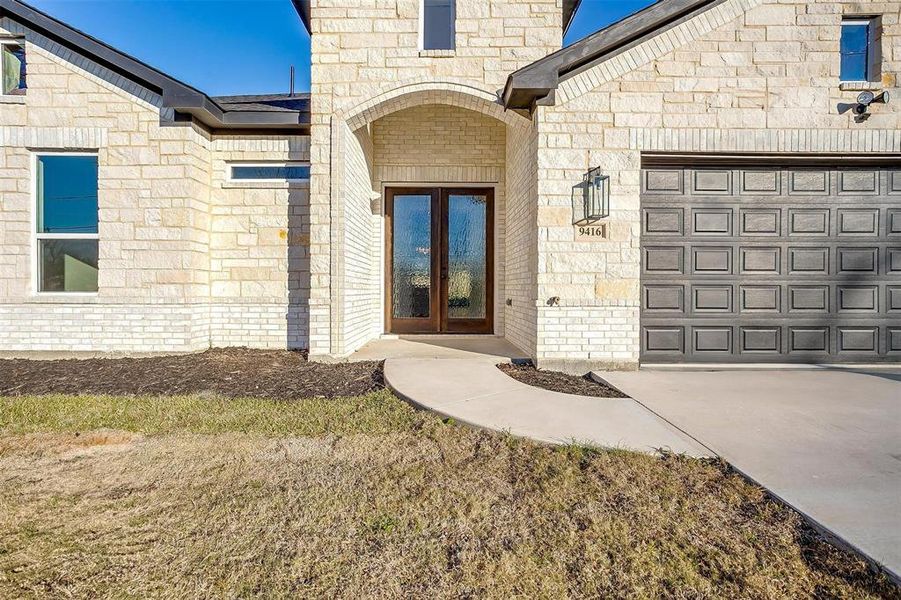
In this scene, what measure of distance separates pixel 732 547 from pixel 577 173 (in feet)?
14.3

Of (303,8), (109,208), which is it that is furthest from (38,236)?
(303,8)

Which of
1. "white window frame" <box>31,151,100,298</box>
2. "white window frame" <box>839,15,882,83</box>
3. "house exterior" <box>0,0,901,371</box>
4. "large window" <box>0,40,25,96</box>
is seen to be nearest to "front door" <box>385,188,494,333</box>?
"house exterior" <box>0,0,901,371</box>

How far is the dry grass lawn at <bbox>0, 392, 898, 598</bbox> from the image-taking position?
1.73m

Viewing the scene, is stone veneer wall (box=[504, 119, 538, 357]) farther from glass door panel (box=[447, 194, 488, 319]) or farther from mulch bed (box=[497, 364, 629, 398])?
glass door panel (box=[447, 194, 488, 319])

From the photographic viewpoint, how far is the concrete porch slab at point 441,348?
6.04m

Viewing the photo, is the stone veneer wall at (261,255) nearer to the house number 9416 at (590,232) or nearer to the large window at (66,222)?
the large window at (66,222)

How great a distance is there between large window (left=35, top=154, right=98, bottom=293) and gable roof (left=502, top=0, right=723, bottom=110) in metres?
6.31

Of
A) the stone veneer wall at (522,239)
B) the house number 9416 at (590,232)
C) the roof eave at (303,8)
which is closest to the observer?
the house number 9416 at (590,232)

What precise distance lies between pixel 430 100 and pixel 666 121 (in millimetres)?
3162

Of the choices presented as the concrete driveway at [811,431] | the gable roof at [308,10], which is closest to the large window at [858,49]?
the concrete driveway at [811,431]

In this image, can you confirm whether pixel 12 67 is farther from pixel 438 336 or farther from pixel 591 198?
pixel 591 198

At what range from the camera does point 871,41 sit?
208 inches

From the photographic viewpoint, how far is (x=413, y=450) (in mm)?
2990

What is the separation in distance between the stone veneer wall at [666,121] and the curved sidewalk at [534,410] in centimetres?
128
